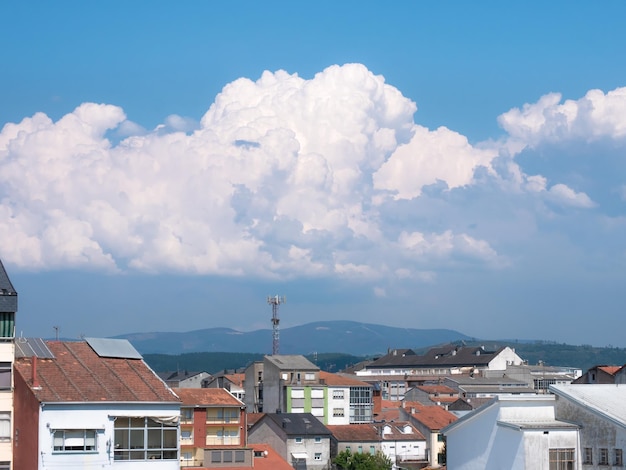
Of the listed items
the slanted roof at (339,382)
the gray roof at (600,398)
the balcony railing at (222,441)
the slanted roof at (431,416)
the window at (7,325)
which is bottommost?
the slanted roof at (431,416)

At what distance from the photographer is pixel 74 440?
39531 millimetres

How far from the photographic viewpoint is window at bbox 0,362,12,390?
4081 cm

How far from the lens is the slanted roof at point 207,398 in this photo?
73438mm

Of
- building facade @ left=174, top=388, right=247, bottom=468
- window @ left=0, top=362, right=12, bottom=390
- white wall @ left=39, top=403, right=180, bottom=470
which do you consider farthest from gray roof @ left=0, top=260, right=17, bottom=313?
building facade @ left=174, top=388, right=247, bottom=468

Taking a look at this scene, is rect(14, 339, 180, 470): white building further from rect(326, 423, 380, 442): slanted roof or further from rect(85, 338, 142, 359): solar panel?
rect(326, 423, 380, 442): slanted roof

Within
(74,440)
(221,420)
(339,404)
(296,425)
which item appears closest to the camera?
(74,440)

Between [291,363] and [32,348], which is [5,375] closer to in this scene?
[32,348]

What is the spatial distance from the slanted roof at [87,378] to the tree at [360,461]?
50.1m

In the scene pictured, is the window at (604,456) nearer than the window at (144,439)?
Yes

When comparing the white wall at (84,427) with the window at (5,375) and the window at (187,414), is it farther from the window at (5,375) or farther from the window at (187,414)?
the window at (187,414)

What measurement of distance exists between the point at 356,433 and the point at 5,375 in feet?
205

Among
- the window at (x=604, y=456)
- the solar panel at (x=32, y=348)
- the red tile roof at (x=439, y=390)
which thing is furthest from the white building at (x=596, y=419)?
the red tile roof at (x=439, y=390)

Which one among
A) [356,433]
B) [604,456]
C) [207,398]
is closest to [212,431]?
[207,398]

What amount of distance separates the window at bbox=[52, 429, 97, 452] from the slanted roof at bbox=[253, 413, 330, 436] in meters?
54.2
